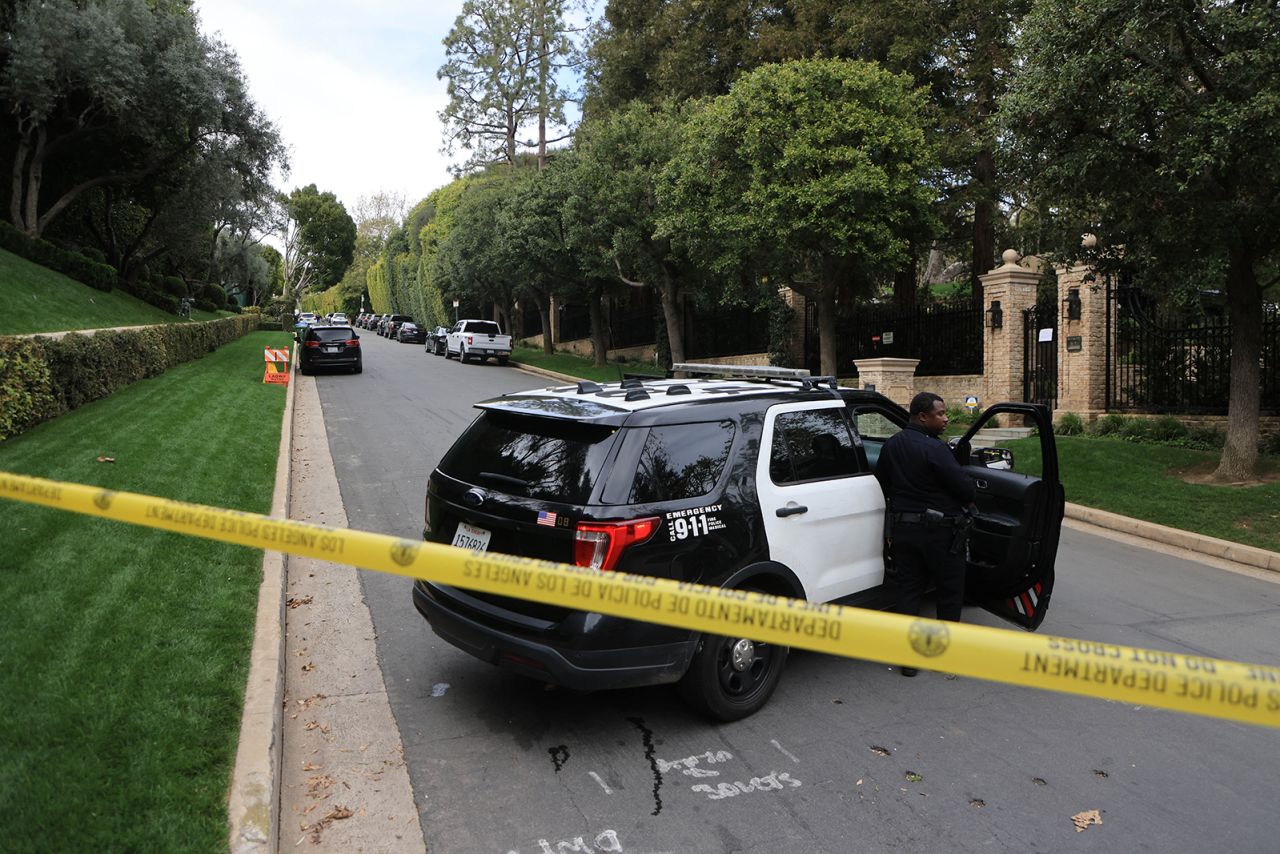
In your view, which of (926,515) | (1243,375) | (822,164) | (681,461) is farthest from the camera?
(822,164)

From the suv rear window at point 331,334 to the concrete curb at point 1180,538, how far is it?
21007 mm

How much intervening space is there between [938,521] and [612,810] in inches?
102

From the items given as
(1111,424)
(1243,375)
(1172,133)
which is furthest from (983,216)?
(1172,133)

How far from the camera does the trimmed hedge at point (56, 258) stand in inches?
914

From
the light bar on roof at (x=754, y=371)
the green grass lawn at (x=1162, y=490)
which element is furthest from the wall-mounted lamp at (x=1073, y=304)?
the light bar on roof at (x=754, y=371)

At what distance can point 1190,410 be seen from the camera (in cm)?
1443

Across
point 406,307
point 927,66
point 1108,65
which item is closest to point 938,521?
point 1108,65

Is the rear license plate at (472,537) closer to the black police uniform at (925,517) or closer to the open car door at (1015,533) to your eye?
the black police uniform at (925,517)

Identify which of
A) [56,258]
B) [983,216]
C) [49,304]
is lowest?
[49,304]

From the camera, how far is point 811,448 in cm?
505

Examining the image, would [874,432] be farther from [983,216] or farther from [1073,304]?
[983,216]

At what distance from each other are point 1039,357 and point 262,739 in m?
16.9

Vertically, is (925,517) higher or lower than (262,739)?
higher

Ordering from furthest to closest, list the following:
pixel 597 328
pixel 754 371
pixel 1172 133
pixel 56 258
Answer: pixel 597 328
pixel 56 258
pixel 1172 133
pixel 754 371
